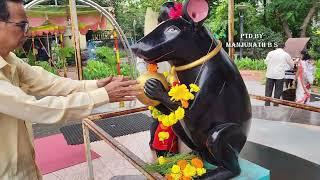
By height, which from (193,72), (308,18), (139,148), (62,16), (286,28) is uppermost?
(62,16)

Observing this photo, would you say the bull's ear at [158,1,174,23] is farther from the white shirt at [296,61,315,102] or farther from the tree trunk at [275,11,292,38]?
the tree trunk at [275,11,292,38]

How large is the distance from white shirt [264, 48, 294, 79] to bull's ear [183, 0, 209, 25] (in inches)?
198

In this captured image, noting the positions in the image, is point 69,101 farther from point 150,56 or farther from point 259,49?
point 259,49

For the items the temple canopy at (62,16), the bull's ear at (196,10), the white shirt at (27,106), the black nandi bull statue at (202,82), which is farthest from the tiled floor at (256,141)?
the temple canopy at (62,16)

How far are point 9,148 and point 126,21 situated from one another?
20.5m

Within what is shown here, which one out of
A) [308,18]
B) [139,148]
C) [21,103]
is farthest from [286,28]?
[21,103]

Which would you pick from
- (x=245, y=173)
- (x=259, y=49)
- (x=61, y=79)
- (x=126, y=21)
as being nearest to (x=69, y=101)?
(x=61, y=79)

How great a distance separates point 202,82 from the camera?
1643 millimetres

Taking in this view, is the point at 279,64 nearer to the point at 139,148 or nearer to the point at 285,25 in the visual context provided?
the point at 139,148

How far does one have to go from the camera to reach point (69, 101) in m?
1.48

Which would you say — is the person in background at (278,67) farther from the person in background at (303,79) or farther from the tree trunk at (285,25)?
the tree trunk at (285,25)

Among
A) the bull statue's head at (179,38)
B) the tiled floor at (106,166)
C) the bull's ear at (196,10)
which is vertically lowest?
the tiled floor at (106,166)

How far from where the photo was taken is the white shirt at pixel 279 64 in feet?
20.4

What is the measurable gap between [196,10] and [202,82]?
0.35 metres
